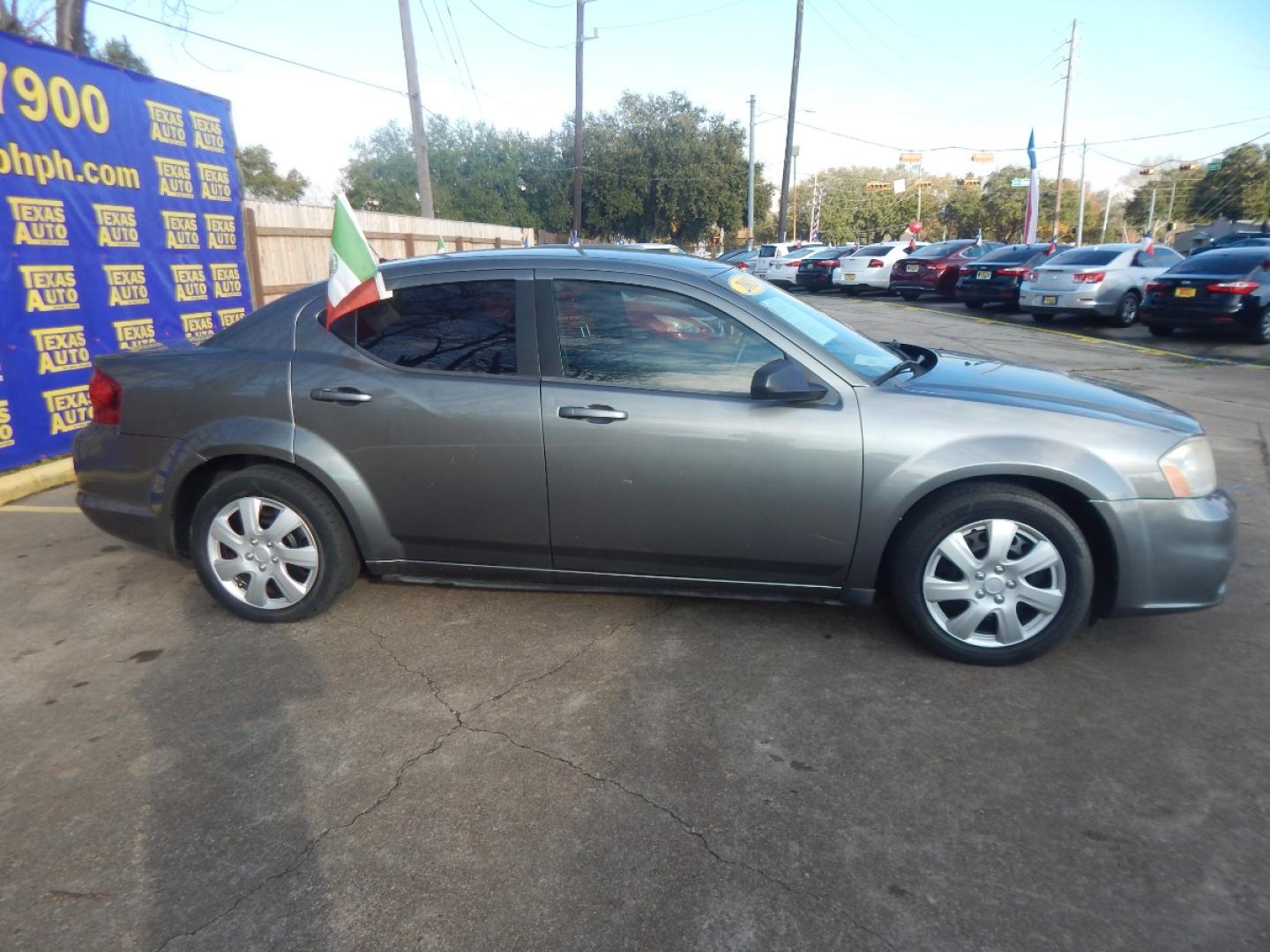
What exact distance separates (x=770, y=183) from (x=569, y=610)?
56.9 meters

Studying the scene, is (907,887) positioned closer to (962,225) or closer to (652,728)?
(652,728)

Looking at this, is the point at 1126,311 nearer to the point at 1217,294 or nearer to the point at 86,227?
the point at 1217,294

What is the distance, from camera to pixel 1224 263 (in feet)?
44.8

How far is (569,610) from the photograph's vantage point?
13.2 feet

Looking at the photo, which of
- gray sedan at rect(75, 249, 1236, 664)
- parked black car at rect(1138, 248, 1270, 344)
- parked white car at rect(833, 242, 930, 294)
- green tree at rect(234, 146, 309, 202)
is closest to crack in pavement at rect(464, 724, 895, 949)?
gray sedan at rect(75, 249, 1236, 664)

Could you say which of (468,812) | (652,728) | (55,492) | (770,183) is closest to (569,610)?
(652,728)

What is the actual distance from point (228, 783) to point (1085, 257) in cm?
1759

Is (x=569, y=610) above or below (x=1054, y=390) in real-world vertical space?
below

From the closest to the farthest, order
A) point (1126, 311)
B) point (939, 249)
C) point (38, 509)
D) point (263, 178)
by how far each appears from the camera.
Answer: point (38, 509) < point (1126, 311) < point (939, 249) < point (263, 178)

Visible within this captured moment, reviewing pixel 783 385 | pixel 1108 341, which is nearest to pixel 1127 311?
pixel 1108 341

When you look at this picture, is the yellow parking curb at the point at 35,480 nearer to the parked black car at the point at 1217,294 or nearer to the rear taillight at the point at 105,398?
the rear taillight at the point at 105,398

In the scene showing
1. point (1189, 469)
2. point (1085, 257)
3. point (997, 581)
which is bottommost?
point (997, 581)

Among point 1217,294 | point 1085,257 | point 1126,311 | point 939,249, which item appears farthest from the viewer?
point 939,249

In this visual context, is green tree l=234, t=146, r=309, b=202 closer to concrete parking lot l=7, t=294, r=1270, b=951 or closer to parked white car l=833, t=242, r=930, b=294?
parked white car l=833, t=242, r=930, b=294
